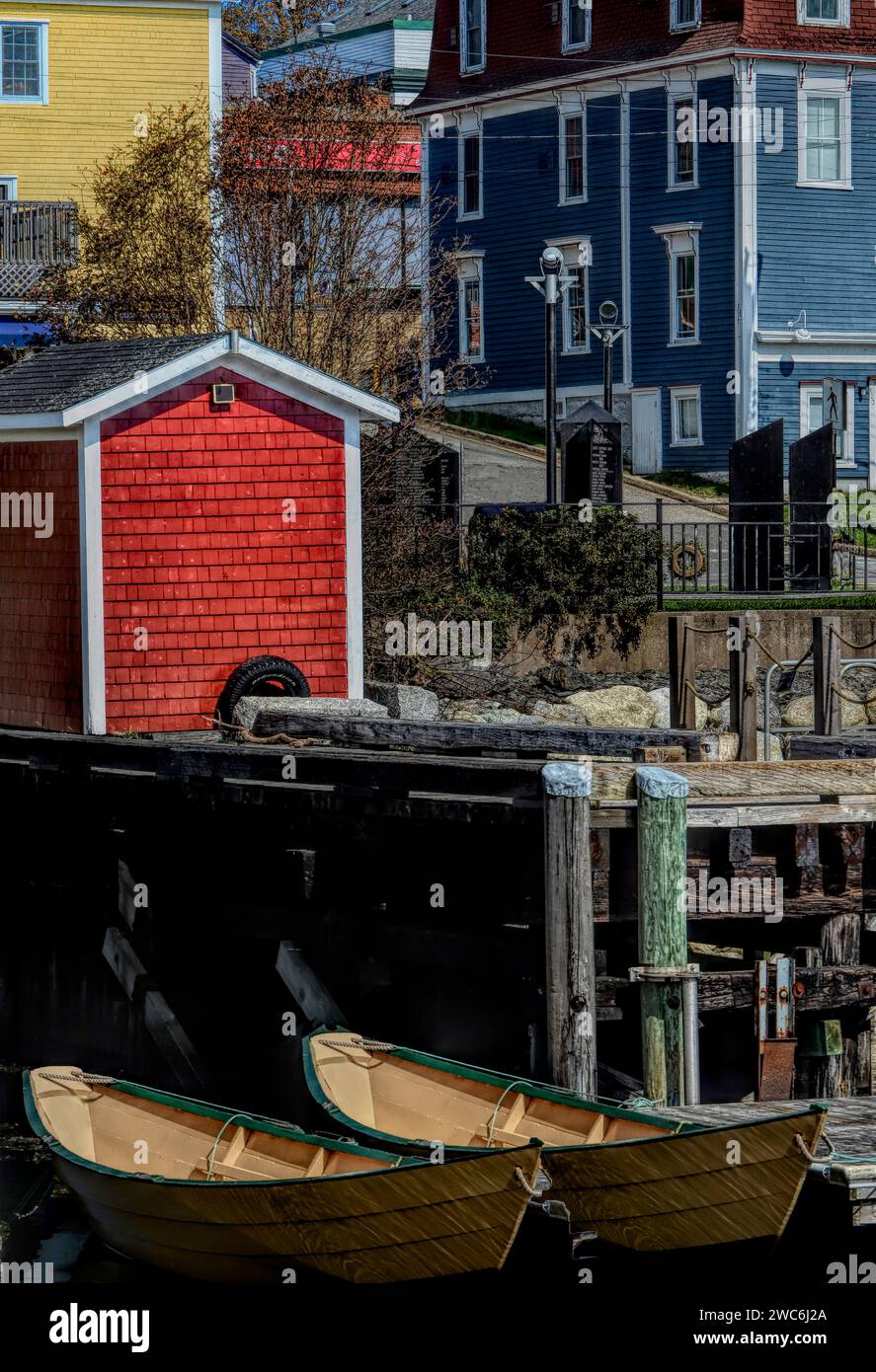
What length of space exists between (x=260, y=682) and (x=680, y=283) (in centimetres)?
2480

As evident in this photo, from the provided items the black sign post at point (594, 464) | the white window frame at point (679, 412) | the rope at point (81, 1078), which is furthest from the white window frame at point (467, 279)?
the rope at point (81, 1078)

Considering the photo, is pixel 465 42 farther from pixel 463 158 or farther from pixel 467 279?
pixel 467 279

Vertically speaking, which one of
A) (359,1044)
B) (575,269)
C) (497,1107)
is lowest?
(497,1107)

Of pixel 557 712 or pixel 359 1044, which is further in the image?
pixel 557 712

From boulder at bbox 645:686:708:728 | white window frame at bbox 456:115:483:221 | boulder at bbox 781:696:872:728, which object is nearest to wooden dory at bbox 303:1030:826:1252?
boulder at bbox 645:686:708:728

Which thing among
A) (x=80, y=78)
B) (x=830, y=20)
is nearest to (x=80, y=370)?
(x=80, y=78)

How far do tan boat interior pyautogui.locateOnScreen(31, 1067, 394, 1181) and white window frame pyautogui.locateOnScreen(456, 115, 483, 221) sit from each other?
1397 inches

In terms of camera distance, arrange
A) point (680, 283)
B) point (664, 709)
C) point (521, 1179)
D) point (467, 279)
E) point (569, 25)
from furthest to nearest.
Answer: point (467, 279) → point (569, 25) → point (680, 283) → point (664, 709) → point (521, 1179)

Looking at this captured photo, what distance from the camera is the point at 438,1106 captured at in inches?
458

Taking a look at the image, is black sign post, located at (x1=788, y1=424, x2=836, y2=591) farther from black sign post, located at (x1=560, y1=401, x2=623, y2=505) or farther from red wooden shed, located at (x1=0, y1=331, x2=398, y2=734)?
red wooden shed, located at (x1=0, y1=331, x2=398, y2=734)

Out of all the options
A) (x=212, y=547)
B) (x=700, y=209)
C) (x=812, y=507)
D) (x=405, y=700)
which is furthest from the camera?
(x=700, y=209)

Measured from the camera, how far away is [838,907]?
40.7ft

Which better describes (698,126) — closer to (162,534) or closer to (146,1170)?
(162,534)
